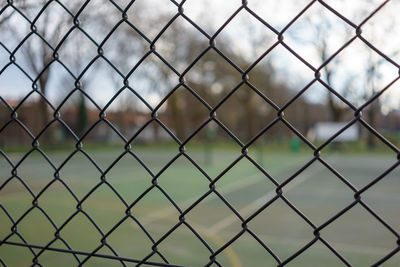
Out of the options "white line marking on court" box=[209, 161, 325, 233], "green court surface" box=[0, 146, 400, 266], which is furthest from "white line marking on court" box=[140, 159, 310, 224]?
"white line marking on court" box=[209, 161, 325, 233]

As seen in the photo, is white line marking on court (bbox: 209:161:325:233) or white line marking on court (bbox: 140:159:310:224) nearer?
white line marking on court (bbox: 209:161:325:233)

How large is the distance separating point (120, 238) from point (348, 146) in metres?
20.1

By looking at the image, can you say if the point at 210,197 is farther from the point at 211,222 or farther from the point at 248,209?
the point at 211,222

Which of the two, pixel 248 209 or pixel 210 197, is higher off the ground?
pixel 210 197

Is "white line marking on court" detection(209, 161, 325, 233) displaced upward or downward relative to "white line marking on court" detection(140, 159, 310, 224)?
downward

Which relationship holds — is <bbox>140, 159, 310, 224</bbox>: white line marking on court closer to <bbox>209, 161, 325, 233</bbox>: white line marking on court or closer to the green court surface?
the green court surface

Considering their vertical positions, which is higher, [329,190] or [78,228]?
[78,228]

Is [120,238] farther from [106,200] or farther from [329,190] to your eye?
[329,190]

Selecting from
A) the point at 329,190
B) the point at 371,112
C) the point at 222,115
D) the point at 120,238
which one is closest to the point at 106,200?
the point at 120,238

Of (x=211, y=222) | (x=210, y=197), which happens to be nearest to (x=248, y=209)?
(x=210, y=197)

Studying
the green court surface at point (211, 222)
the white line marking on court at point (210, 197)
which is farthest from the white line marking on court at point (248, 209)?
the white line marking on court at point (210, 197)

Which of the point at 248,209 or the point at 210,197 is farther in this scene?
the point at 210,197

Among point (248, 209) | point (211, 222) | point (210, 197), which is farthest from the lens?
point (210, 197)

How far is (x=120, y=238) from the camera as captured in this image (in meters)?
4.58
